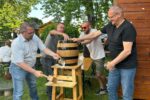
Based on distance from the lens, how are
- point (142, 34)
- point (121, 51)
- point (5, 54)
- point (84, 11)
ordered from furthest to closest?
1. point (84, 11)
2. point (5, 54)
3. point (142, 34)
4. point (121, 51)

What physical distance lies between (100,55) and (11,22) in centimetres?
2059

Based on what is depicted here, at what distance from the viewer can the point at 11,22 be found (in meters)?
27.6

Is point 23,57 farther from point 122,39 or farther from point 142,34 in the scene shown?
point 142,34

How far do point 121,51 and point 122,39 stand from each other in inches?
8.9

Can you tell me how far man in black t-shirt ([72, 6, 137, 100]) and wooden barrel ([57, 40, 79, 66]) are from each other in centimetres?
89

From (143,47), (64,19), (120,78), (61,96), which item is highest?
(64,19)

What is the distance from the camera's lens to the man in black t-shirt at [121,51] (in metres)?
5.20

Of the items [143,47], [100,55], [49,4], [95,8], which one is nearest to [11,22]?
[49,4]

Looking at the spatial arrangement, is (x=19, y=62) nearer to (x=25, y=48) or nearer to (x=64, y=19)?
(x=25, y=48)

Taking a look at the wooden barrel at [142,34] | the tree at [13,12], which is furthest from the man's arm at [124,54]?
the tree at [13,12]

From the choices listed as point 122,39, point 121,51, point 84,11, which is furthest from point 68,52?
point 84,11

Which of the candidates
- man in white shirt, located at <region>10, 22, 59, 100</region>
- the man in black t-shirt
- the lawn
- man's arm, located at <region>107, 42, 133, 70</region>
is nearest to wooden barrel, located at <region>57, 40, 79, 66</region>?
man in white shirt, located at <region>10, 22, 59, 100</region>

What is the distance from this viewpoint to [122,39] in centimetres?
526

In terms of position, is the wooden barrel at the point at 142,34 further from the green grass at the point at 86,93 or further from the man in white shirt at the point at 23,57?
the green grass at the point at 86,93
